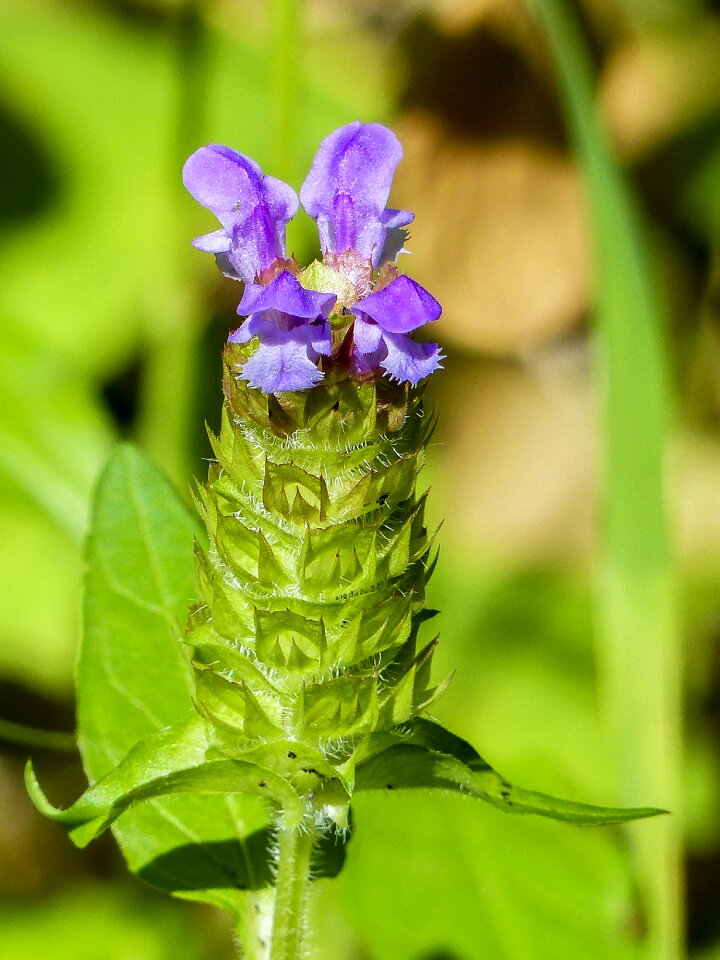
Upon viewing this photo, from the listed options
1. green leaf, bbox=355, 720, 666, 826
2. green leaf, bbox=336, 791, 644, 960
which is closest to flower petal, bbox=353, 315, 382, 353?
green leaf, bbox=355, 720, 666, 826

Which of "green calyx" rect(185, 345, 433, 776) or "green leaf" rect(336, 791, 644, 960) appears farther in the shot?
"green leaf" rect(336, 791, 644, 960)

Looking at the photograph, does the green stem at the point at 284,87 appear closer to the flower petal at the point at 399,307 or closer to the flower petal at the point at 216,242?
the flower petal at the point at 216,242

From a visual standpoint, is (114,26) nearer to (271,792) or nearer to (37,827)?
(37,827)

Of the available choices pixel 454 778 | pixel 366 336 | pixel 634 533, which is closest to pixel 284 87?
pixel 634 533

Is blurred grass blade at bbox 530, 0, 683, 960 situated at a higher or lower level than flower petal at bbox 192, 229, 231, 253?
lower

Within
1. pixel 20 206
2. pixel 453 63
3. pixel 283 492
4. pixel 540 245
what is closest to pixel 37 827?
pixel 20 206

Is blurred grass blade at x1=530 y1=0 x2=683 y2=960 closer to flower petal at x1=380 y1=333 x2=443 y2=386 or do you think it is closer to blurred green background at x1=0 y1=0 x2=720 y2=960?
blurred green background at x1=0 y1=0 x2=720 y2=960

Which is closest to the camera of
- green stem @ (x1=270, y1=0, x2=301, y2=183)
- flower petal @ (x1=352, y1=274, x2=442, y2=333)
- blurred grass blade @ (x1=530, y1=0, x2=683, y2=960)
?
flower petal @ (x1=352, y1=274, x2=442, y2=333)
